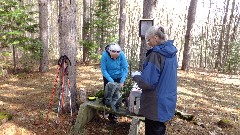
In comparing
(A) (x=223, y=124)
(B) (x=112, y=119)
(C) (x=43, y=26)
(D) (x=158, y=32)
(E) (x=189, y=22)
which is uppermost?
(E) (x=189, y=22)

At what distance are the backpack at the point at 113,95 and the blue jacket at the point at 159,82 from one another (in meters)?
1.67

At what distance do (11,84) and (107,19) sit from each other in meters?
8.00

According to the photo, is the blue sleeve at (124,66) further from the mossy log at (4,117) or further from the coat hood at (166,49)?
the mossy log at (4,117)

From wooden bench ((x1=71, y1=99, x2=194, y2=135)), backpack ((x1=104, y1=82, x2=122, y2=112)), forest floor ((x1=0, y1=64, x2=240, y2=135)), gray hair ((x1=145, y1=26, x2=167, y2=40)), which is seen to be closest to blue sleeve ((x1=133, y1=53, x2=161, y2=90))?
gray hair ((x1=145, y1=26, x2=167, y2=40))

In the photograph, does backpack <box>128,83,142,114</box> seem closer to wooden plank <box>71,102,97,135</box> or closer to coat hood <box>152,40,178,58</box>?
wooden plank <box>71,102,97,135</box>

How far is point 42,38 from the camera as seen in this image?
42.4 feet

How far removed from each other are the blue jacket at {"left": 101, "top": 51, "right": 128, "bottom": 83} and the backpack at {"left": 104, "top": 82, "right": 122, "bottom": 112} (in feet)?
1.01

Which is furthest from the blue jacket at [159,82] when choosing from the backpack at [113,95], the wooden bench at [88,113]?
the backpack at [113,95]

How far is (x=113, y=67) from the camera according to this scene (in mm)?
5793

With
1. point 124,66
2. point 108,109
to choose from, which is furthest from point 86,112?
point 124,66

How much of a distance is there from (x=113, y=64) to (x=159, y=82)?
7.73 ft

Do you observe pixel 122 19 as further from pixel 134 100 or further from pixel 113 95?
pixel 134 100

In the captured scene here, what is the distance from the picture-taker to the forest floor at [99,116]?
564 cm

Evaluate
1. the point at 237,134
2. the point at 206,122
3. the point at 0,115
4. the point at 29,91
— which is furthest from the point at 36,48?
the point at 237,134
